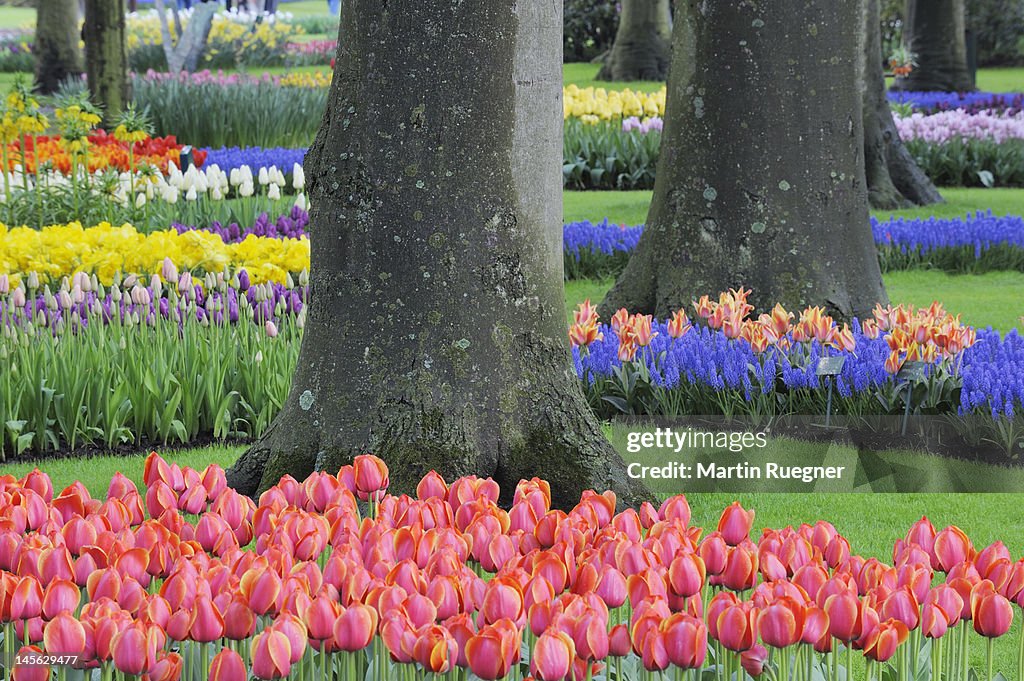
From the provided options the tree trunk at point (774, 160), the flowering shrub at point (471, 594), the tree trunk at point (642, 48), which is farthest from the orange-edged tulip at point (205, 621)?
the tree trunk at point (642, 48)

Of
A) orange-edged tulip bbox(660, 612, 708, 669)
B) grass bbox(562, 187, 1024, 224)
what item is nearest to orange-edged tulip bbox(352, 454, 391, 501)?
orange-edged tulip bbox(660, 612, 708, 669)

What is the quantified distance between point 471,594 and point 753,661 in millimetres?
495

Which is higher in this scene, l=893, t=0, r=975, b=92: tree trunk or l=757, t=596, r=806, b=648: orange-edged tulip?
l=893, t=0, r=975, b=92: tree trunk

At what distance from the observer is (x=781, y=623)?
2193 millimetres

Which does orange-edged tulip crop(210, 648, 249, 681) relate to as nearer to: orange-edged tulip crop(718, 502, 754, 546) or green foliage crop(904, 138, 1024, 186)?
orange-edged tulip crop(718, 502, 754, 546)

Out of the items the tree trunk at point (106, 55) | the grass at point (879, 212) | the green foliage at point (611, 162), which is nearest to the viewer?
the grass at point (879, 212)

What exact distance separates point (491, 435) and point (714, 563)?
1525 millimetres

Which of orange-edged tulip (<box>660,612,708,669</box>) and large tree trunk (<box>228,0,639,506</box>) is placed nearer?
orange-edged tulip (<box>660,612,708,669</box>)

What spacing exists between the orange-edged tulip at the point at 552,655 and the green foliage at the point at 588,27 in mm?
32177

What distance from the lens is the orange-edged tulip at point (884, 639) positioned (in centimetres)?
220

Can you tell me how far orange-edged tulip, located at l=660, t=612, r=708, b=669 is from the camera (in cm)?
212

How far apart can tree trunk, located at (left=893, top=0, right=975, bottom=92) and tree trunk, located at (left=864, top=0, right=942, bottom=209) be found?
1344 cm

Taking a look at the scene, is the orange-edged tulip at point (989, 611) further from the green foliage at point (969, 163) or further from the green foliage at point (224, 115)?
the green foliage at point (224, 115)

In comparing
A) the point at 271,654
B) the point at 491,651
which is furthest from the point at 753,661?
the point at 271,654
